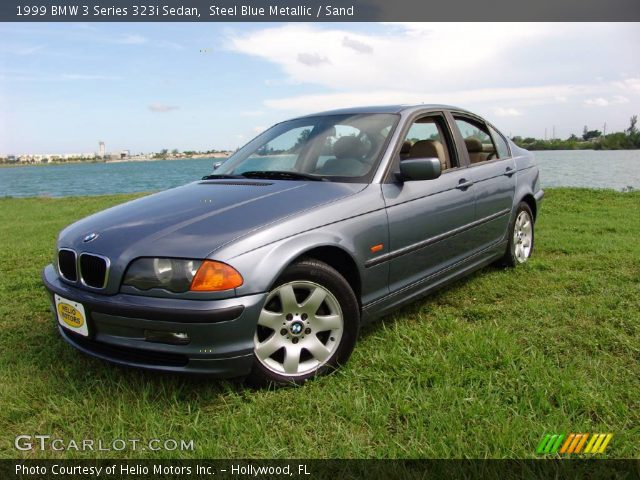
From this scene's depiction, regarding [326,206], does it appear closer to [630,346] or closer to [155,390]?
[155,390]

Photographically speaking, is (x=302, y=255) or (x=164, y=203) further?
(x=164, y=203)

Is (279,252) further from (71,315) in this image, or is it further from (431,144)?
(431,144)

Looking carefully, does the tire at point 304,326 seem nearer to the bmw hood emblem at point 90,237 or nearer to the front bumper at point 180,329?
the front bumper at point 180,329

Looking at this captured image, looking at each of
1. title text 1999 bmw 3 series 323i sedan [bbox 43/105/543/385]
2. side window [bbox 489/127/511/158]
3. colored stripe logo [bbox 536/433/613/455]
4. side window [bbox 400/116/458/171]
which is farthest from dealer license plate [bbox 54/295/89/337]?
side window [bbox 489/127/511/158]

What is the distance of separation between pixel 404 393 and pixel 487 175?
2.36 meters

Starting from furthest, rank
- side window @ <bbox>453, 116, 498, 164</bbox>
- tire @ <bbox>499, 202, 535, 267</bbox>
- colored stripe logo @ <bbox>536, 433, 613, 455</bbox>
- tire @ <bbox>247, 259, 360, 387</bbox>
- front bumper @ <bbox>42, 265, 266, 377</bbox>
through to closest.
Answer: tire @ <bbox>499, 202, 535, 267</bbox>, side window @ <bbox>453, 116, 498, 164</bbox>, tire @ <bbox>247, 259, 360, 387</bbox>, front bumper @ <bbox>42, 265, 266, 377</bbox>, colored stripe logo @ <bbox>536, 433, 613, 455</bbox>

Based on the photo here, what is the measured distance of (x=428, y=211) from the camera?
3.29 m

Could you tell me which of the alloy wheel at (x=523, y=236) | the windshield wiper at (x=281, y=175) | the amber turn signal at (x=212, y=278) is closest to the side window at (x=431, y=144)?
the windshield wiper at (x=281, y=175)

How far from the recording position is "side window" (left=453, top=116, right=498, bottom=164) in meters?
4.13

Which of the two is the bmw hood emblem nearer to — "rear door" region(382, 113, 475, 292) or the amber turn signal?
the amber turn signal

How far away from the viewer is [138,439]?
7.05ft

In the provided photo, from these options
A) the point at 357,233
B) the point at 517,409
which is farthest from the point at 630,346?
the point at 357,233

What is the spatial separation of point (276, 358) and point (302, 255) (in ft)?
1.86

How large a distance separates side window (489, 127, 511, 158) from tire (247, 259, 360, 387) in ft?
8.92
